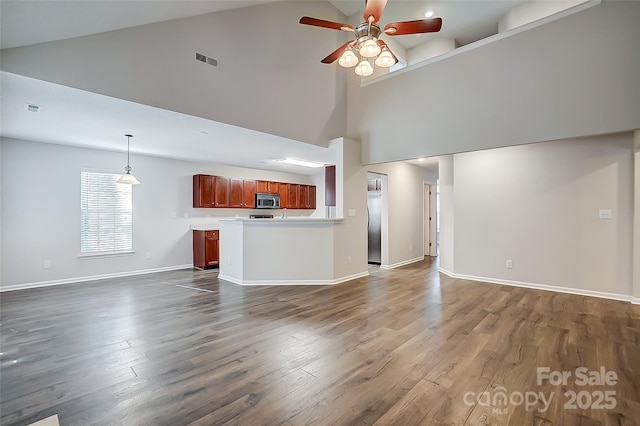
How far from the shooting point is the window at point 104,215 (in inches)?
213

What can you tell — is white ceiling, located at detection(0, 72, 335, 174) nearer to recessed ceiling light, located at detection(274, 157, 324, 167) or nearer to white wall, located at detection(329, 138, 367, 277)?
recessed ceiling light, located at detection(274, 157, 324, 167)

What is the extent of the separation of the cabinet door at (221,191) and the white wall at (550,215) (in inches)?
207

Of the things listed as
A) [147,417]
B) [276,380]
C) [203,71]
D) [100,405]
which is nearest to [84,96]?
[203,71]

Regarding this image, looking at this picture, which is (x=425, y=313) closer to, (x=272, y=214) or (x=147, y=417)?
(x=147, y=417)

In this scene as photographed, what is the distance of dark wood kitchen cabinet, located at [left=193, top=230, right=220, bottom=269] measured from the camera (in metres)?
6.45

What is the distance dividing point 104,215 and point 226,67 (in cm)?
401

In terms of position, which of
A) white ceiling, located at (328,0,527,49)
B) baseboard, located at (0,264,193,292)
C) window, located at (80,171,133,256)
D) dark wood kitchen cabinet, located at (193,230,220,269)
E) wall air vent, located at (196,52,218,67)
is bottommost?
baseboard, located at (0,264,193,292)

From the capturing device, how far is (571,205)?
4371mm

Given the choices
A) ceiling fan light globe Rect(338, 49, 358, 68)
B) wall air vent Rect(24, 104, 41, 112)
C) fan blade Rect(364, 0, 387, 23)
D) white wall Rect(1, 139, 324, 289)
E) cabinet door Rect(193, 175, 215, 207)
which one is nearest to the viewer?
fan blade Rect(364, 0, 387, 23)

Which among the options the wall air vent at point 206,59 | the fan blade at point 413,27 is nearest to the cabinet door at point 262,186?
the wall air vent at point 206,59

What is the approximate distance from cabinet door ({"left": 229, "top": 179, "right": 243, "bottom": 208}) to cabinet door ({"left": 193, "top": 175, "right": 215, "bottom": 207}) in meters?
0.49

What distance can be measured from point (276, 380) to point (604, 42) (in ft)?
16.4

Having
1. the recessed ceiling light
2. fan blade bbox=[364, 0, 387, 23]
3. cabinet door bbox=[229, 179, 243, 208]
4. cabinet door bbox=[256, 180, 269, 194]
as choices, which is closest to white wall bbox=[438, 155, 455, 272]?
the recessed ceiling light

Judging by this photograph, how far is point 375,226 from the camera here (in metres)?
7.00
